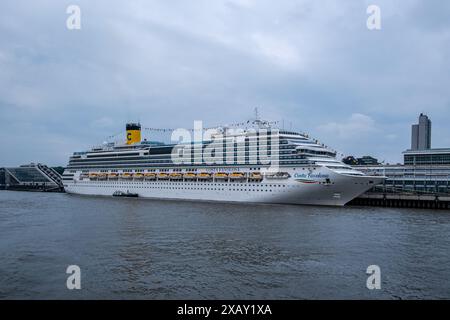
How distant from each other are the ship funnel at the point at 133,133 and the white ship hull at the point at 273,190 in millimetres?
11638

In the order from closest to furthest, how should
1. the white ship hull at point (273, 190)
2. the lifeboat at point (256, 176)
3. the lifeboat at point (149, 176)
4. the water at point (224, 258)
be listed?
the water at point (224, 258), the white ship hull at point (273, 190), the lifeboat at point (256, 176), the lifeboat at point (149, 176)

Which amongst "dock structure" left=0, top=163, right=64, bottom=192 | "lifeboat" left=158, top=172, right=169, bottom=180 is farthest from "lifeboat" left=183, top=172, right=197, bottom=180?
"dock structure" left=0, top=163, right=64, bottom=192

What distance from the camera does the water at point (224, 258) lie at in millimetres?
13820

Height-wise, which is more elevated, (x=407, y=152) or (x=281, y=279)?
(x=407, y=152)

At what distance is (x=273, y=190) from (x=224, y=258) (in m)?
27.1

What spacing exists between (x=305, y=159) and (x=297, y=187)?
3.15 meters

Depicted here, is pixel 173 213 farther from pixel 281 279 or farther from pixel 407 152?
pixel 407 152

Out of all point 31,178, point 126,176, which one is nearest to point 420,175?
point 126,176

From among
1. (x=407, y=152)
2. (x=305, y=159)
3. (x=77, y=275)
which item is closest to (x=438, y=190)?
(x=407, y=152)

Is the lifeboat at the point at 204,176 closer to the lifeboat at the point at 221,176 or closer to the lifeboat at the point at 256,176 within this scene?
the lifeboat at the point at 221,176

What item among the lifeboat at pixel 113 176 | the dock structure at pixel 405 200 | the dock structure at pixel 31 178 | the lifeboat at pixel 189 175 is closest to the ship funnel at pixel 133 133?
the lifeboat at pixel 113 176

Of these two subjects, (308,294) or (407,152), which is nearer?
(308,294)

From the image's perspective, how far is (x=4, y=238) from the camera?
2270cm

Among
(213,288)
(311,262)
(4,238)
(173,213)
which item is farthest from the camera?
(173,213)
